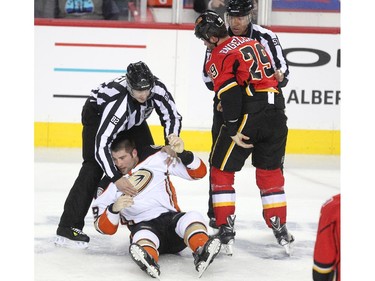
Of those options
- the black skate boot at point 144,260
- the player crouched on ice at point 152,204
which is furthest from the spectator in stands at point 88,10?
the black skate boot at point 144,260

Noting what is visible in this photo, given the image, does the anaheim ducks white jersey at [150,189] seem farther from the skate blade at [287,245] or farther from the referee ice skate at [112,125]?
the skate blade at [287,245]

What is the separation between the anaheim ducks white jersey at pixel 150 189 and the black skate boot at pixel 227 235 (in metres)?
0.25

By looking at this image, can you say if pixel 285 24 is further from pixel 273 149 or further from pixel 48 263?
pixel 48 263

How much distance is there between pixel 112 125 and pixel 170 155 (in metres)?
0.29

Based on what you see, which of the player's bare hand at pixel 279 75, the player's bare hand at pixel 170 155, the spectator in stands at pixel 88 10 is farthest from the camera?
the spectator in stands at pixel 88 10

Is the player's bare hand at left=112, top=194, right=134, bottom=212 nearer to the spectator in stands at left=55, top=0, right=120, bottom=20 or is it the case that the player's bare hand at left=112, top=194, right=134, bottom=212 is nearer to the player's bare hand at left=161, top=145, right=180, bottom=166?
the player's bare hand at left=161, top=145, right=180, bottom=166

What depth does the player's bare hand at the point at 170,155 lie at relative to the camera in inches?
135

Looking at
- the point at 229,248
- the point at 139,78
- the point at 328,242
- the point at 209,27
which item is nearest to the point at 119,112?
the point at 139,78

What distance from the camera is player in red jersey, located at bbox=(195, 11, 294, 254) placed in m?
3.38

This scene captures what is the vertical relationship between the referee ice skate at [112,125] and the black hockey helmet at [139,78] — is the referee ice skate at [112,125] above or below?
below

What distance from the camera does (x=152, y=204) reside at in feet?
11.0

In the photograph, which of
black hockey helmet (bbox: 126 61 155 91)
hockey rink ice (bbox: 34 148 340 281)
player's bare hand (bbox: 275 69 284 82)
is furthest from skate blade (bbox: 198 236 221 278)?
player's bare hand (bbox: 275 69 284 82)

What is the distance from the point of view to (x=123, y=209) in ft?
11.1
